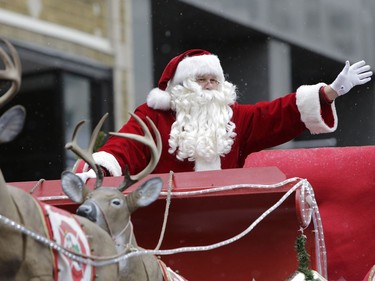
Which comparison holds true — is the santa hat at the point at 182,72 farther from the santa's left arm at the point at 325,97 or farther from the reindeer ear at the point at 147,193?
the reindeer ear at the point at 147,193

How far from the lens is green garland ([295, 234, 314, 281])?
149 inches

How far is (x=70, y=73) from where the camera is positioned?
930 centimetres

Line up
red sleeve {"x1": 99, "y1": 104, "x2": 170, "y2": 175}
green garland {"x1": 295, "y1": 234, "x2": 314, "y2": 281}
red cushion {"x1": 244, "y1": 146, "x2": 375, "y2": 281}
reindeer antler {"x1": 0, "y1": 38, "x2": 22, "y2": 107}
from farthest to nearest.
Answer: red cushion {"x1": 244, "y1": 146, "x2": 375, "y2": 281}
red sleeve {"x1": 99, "y1": 104, "x2": 170, "y2": 175}
green garland {"x1": 295, "y1": 234, "x2": 314, "y2": 281}
reindeer antler {"x1": 0, "y1": 38, "x2": 22, "y2": 107}

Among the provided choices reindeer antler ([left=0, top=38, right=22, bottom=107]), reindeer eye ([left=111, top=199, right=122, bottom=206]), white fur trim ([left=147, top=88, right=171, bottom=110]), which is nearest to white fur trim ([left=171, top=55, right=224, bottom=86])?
white fur trim ([left=147, top=88, right=171, bottom=110])

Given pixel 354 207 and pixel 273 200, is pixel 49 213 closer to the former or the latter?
pixel 273 200

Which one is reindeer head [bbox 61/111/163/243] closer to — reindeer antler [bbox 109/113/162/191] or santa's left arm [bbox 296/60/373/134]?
reindeer antler [bbox 109/113/162/191]

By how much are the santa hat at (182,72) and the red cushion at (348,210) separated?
2.35 ft

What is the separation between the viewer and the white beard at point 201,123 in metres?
4.57

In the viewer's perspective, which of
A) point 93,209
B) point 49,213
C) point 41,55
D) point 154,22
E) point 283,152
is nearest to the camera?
point 49,213

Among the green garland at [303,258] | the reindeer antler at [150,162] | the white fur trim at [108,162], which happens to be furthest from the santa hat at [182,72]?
the green garland at [303,258]

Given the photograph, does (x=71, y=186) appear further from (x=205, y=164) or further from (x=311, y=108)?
(x=311, y=108)

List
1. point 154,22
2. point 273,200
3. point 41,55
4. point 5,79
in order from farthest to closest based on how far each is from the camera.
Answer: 1. point 154,22
2. point 41,55
3. point 273,200
4. point 5,79

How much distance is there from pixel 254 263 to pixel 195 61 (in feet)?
4.01

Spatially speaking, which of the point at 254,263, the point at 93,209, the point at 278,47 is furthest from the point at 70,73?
the point at 93,209
